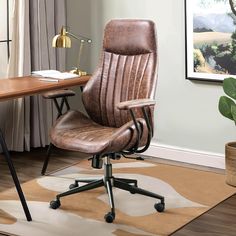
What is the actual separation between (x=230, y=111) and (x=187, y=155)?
806 millimetres

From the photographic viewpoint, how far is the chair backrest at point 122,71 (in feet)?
12.6

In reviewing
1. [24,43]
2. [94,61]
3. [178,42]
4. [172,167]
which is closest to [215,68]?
[178,42]

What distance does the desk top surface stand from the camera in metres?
3.83

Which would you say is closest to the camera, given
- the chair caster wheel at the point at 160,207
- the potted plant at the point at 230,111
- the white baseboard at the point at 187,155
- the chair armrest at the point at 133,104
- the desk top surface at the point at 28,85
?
the chair armrest at the point at 133,104

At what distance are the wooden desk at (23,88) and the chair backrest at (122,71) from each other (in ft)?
0.92

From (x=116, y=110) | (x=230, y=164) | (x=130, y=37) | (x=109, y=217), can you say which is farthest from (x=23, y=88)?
(x=230, y=164)

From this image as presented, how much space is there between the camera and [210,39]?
14.7 feet

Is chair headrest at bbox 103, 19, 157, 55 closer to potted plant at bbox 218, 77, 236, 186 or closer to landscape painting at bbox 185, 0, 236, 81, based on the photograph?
potted plant at bbox 218, 77, 236, 186

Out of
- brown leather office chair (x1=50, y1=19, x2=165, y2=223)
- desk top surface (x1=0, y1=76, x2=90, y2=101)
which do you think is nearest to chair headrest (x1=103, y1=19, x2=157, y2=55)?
brown leather office chair (x1=50, y1=19, x2=165, y2=223)

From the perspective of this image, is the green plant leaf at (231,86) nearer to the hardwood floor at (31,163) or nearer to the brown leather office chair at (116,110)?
the brown leather office chair at (116,110)

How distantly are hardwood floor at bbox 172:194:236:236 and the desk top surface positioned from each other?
1283 mm

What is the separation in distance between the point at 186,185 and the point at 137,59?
91cm

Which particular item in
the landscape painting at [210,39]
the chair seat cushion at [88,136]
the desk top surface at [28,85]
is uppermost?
the landscape painting at [210,39]

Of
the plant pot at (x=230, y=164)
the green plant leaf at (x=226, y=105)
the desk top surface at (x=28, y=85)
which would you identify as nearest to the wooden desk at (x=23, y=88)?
the desk top surface at (x=28, y=85)
